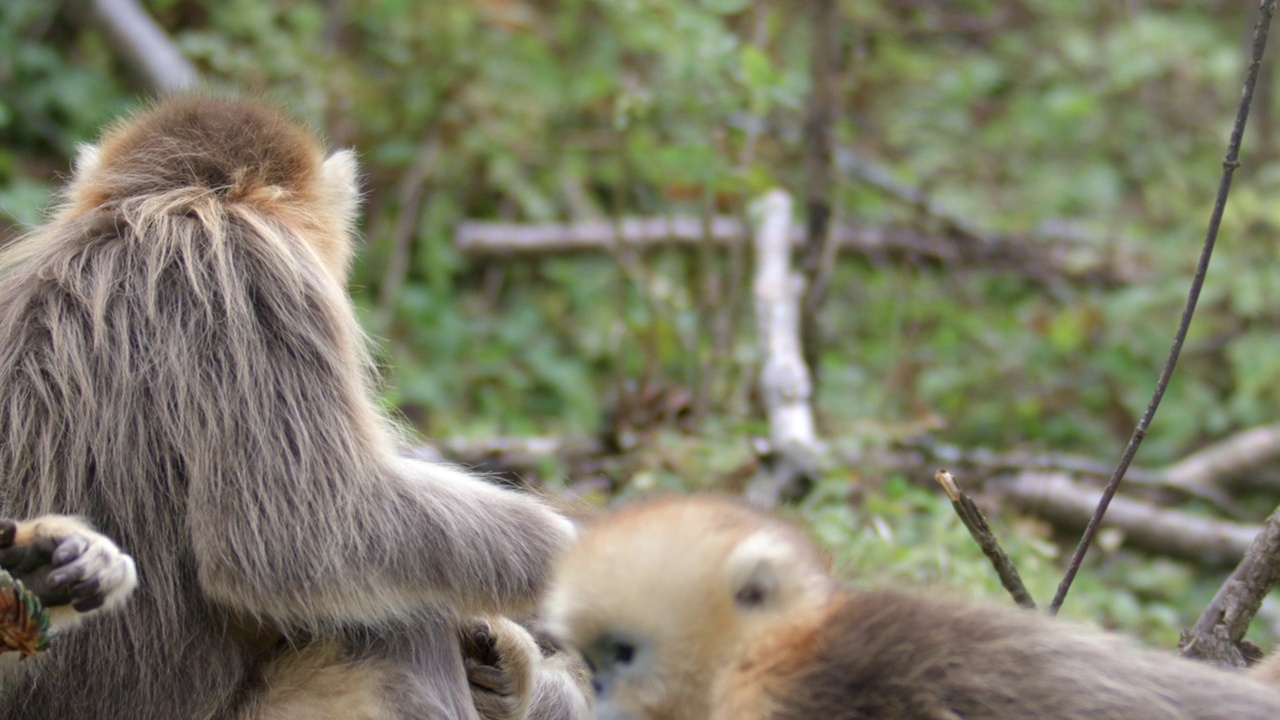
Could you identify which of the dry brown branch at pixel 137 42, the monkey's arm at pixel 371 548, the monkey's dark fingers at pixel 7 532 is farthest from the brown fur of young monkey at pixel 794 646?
the dry brown branch at pixel 137 42

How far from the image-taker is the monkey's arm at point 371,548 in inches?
111

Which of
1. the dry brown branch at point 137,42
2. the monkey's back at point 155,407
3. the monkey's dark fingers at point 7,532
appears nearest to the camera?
the monkey's dark fingers at point 7,532

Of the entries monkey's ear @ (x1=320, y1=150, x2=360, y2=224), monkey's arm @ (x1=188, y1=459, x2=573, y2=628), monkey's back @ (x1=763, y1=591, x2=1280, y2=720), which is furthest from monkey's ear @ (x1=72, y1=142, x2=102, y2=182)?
monkey's back @ (x1=763, y1=591, x2=1280, y2=720)

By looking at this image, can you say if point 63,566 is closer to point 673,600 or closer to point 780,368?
point 673,600

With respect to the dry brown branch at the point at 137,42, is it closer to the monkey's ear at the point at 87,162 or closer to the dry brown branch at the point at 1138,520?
the monkey's ear at the point at 87,162

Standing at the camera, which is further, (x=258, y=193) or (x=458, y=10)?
(x=458, y=10)

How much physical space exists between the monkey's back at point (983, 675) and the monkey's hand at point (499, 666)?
1216 mm

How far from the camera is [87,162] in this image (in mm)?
3457

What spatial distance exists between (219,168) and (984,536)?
2068 mm

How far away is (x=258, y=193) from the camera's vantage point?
10.8 ft

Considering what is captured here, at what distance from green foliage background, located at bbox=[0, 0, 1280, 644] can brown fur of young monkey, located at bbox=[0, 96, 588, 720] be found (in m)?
2.28

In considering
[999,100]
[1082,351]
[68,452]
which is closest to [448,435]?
[68,452]

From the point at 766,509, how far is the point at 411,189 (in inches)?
208

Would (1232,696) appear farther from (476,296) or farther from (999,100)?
(999,100)
